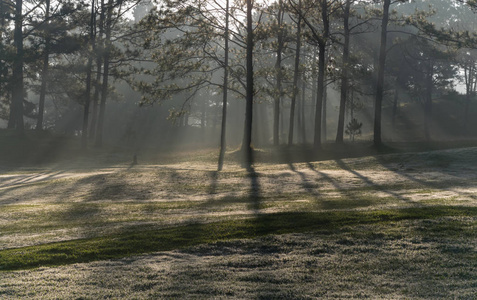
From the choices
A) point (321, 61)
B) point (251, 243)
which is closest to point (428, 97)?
point (321, 61)

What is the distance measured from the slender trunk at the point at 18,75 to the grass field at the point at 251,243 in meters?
26.6

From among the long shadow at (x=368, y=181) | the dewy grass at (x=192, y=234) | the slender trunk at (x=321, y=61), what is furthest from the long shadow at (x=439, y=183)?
the slender trunk at (x=321, y=61)

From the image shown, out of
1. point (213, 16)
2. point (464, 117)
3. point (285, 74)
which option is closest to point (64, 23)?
point (213, 16)

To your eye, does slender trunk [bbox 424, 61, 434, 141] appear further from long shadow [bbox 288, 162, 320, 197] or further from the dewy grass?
the dewy grass

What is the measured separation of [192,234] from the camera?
11.6m

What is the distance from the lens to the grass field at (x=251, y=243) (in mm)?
7914

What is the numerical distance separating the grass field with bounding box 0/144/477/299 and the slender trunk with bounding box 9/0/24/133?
26624mm

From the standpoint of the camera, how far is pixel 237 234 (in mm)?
11414

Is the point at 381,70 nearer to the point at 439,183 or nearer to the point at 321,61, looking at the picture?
the point at 321,61

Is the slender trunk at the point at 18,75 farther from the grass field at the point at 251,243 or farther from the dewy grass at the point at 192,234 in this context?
the dewy grass at the point at 192,234

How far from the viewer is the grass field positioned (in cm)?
791

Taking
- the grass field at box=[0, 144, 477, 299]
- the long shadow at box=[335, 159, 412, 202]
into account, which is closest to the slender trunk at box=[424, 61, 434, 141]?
the long shadow at box=[335, 159, 412, 202]

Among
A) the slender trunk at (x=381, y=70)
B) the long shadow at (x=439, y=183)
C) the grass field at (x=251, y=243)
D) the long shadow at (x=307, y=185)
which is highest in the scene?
the slender trunk at (x=381, y=70)

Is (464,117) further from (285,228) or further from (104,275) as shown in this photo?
(104,275)
